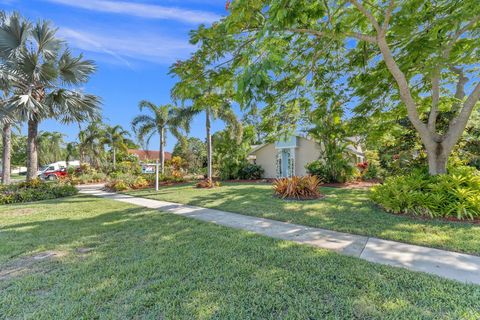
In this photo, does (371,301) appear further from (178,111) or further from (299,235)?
(178,111)

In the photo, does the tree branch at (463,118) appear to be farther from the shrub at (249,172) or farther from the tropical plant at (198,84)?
the shrub at (249,172)

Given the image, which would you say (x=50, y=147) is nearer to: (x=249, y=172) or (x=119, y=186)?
(x=119, y=186)

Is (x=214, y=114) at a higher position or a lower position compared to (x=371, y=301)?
higher

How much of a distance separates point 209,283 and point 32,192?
1157cm

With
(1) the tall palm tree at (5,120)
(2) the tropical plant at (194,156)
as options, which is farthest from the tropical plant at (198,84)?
(2) the tropical plant at (194,156)

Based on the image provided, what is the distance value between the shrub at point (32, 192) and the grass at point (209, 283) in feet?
23.0

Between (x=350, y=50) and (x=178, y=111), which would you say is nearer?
(x=350, y=50)

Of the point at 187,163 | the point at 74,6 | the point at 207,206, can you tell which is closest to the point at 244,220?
the point at 207,206

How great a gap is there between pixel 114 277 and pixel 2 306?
1062mm

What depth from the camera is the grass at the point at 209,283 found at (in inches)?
87.1

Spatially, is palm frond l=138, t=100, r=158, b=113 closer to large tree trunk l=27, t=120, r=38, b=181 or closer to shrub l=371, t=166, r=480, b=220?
large tree trunk l=27, t=120, r=38, b=181

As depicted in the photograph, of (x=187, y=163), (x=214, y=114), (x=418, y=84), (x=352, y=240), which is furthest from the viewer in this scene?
(x=187, y=163)

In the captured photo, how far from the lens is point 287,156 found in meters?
17.1

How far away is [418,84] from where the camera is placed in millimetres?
7855
